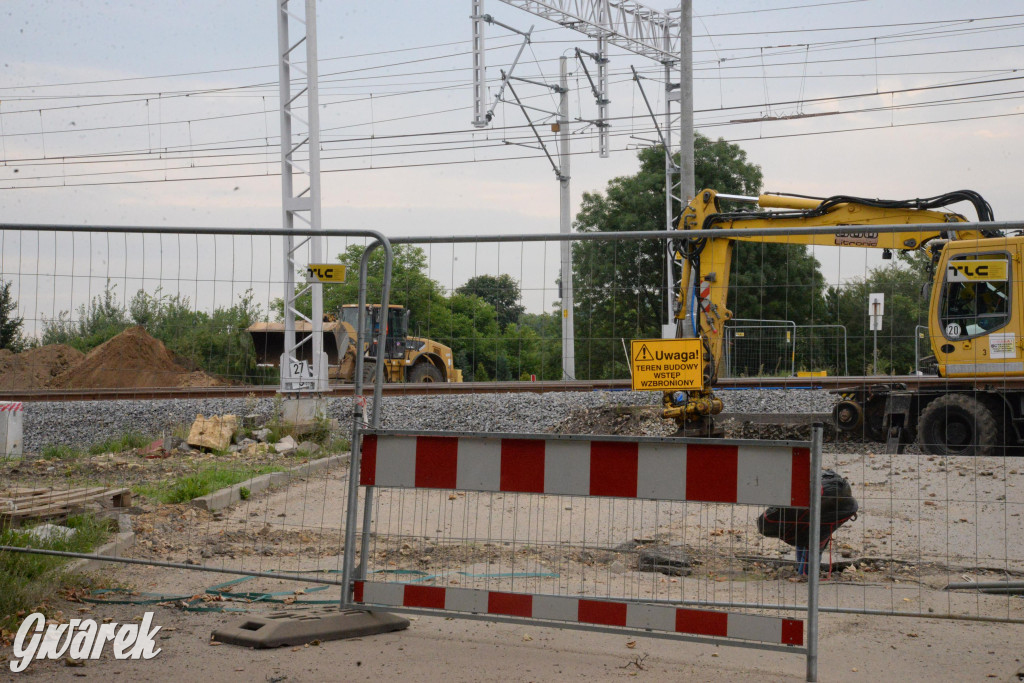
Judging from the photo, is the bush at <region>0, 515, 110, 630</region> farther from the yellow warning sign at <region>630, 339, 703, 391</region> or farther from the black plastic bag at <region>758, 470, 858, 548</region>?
the black plastic bag at <region>758, 470, 858, 548</region>

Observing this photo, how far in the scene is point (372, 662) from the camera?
4191mm

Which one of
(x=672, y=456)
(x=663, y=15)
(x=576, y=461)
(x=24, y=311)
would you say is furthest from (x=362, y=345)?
(x=663, y=15)

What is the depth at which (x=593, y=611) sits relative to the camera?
4.18 meters

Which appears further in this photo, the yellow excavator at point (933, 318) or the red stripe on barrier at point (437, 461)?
the yellow excavator at point (933, 318)

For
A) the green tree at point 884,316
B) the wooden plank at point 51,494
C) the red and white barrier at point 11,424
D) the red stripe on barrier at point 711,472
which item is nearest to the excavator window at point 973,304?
the green tree at point 884,316

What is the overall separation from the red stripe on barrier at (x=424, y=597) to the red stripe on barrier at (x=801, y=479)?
178 centimetres

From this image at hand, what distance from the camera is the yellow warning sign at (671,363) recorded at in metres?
5.40

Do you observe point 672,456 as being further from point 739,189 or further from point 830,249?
point 739,189

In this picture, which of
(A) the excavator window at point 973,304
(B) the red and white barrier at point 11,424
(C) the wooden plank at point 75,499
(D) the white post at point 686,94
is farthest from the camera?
(D) the white post at point 686,94

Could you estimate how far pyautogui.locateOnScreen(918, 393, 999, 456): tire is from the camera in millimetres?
8914

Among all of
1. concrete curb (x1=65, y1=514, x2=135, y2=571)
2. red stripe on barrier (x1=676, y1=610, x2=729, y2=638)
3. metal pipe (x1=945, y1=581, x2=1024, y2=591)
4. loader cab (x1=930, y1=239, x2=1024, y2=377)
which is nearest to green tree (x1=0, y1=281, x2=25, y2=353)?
concrete curb (x1=65, y1=514, x2=135, y2=571)

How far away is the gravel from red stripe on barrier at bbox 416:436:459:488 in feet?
5.02

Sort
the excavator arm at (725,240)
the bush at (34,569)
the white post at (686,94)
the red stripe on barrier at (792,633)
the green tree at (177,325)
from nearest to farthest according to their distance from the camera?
1. the red stripe on barrier at (792,633)
2. the bush at (34,569)
3. the green tree at (177,325)
4. the excavator arm at (725,240)
5. the white post at (686,94)

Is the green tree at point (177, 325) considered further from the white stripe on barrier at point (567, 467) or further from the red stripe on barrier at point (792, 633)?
the red stripe on barrier at point (792, 633)
